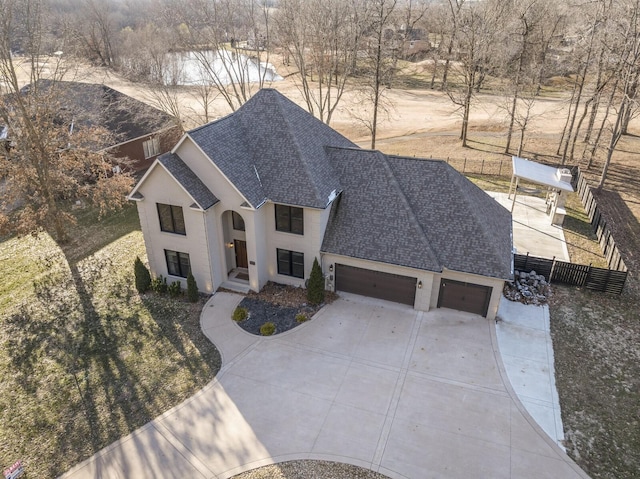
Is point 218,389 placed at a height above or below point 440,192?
below

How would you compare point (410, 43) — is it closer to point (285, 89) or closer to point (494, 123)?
point (285, 89)

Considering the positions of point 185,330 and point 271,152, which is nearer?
point 185,330

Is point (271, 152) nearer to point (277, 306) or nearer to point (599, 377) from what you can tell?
point (277, 306)

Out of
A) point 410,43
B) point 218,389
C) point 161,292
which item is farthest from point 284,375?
point 410,43

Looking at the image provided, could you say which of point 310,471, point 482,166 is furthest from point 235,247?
point 482,166

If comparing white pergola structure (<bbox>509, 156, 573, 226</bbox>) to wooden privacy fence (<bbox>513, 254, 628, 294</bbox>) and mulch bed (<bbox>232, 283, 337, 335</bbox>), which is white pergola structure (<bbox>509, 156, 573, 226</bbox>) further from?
mulch bed (<bbox>232, 283, 337, 335</bbox>)

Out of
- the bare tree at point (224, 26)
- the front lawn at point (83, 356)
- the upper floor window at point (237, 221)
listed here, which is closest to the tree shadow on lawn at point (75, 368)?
the front lawn at point (83, 356)
